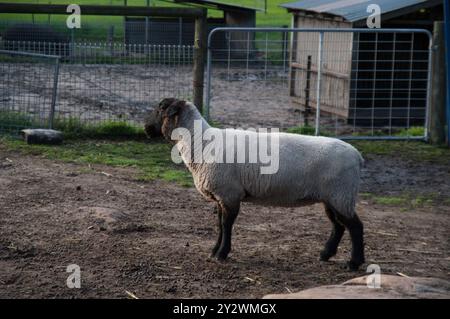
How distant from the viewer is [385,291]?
5617mm

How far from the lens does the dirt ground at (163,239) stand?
281 inches

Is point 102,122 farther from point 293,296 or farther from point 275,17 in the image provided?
point 275,17

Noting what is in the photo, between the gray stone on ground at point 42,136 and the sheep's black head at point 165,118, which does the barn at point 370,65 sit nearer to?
the gray stone on ground at point 42,136

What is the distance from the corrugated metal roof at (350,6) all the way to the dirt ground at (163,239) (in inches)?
197

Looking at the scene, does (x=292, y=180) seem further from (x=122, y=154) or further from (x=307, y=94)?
(x=307, y=94)

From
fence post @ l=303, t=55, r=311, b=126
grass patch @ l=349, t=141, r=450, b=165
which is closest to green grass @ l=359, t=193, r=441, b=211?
grass patch @ l=349, t=141, r=450, b=165

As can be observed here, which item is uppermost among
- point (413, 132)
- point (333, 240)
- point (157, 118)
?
point (157, 118)

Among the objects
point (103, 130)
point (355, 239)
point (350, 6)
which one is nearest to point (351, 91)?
point (350, 6)

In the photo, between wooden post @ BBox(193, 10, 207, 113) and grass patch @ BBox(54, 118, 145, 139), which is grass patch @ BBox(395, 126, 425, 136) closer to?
Answer: wooden post @ BBox(193, 10, 207, 113)

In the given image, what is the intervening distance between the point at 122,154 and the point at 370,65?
630 cm

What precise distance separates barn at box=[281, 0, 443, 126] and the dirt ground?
4.70 metres

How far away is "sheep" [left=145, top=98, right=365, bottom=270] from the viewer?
25.2 feet

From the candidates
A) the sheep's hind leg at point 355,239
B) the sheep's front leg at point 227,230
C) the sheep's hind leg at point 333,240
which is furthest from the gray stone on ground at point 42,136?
the sheep's hind leg at point 355,239

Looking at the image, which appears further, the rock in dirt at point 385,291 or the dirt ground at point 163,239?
the dirt ground at point 163,239
